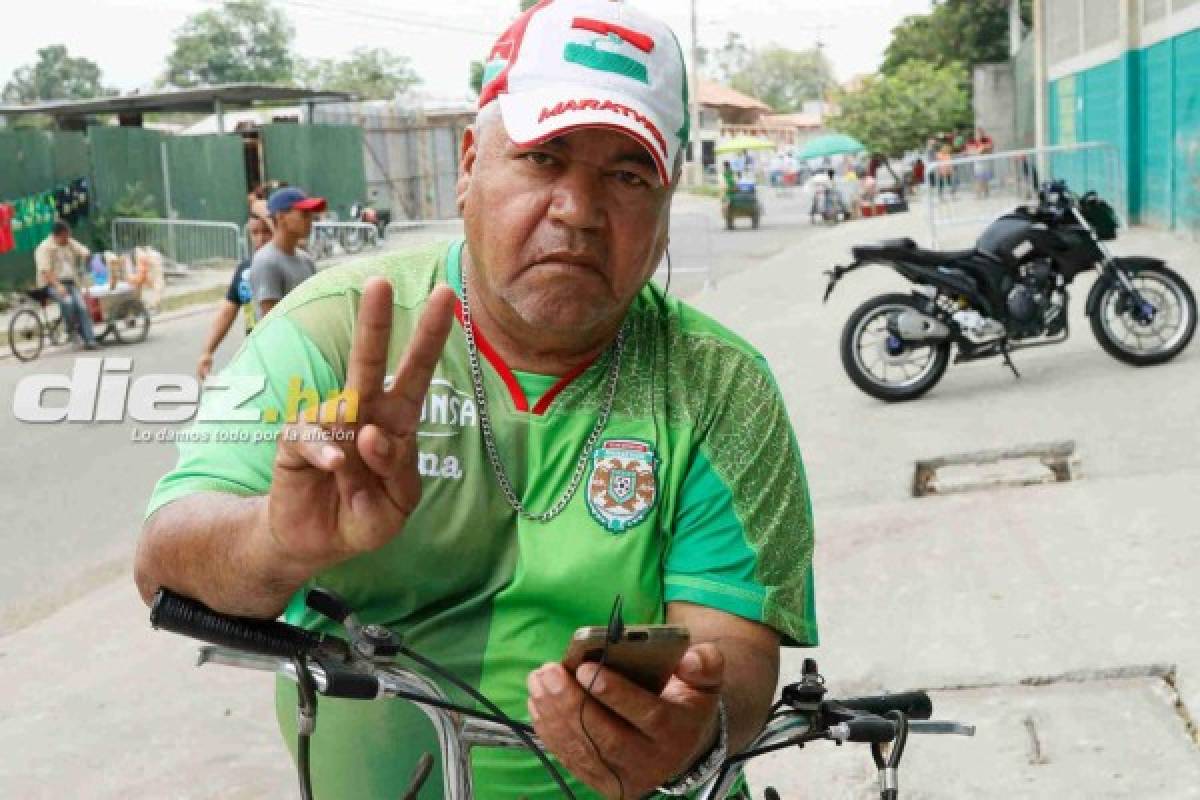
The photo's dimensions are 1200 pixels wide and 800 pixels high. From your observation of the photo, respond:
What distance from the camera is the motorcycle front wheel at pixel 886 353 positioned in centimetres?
884

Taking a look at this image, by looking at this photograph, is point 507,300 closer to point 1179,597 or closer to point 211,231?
point 1179,597

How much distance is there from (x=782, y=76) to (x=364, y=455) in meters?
154

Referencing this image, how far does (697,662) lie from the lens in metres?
1.46

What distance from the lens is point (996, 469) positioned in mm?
7250

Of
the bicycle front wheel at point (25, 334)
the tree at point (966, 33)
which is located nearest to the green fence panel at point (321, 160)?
the bicycle front wheel at point (25, 334)

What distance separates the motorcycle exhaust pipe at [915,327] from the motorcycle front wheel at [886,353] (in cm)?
3

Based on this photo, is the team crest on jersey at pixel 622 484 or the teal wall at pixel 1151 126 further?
the teal wall at pixel 1151 126

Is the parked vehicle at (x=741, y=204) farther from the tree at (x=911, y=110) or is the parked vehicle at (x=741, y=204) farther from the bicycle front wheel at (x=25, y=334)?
the bicycle front wheel at (x=25, y=334)

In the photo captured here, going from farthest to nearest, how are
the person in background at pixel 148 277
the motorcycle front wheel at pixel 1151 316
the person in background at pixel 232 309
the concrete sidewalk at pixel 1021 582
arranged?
the person in background at pixel 148 277 < the person in background at pixel 232 309 < the motorcycle front wheel at pixel 1151 316 < the concrete sidewalk at pixel 1021 582

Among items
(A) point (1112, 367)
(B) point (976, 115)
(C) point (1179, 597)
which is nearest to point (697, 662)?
(C) point (1179, 597)

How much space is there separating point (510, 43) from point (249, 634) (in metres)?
0.79

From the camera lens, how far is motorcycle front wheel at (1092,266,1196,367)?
9.18m

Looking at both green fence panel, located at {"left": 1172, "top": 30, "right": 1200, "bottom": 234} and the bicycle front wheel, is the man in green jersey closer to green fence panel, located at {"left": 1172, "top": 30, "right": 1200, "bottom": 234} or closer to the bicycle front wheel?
the bicycle front wheel

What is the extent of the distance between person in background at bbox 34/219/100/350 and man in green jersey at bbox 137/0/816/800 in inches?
581
